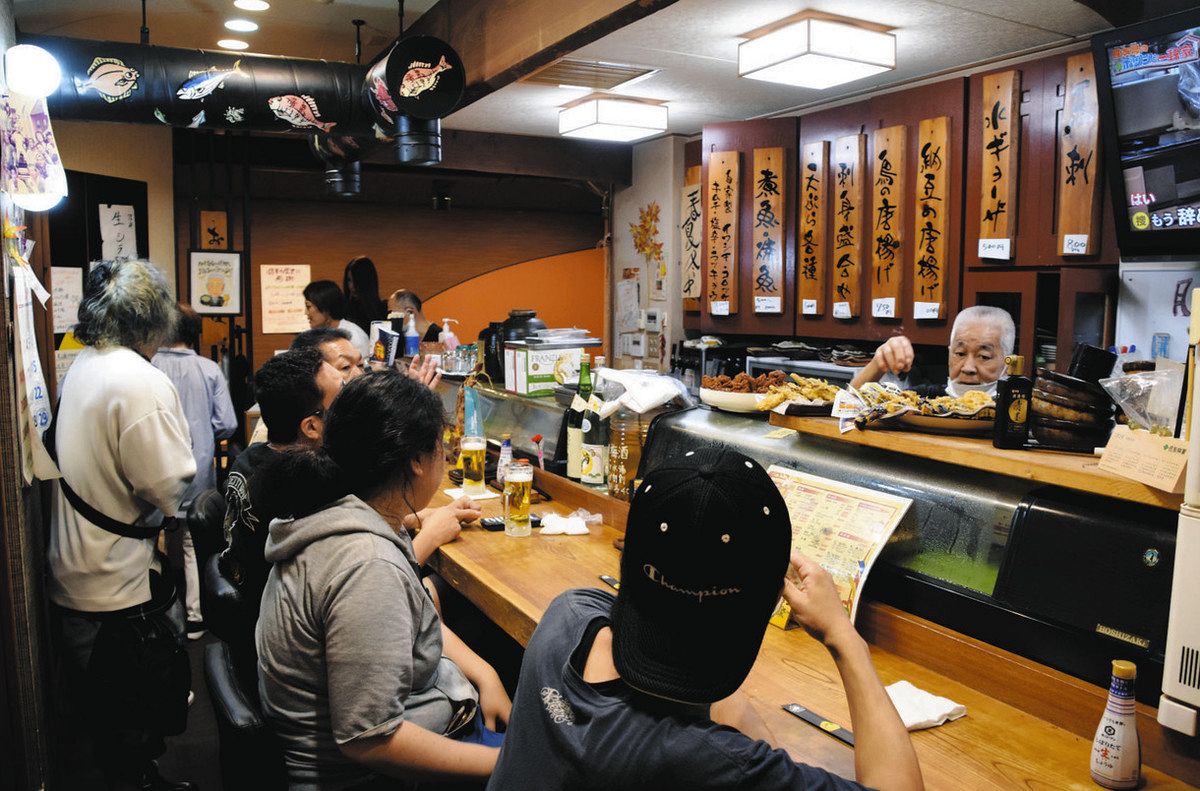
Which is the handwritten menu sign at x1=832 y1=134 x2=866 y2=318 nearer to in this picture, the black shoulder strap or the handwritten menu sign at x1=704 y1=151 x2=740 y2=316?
the handwritten menu sign at x1=704 y1=151 x2=740 y2=316

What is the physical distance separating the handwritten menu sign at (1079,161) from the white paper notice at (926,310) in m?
0.76

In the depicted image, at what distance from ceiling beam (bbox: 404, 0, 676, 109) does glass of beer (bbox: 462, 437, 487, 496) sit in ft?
5.38

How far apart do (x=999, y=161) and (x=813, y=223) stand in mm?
1365

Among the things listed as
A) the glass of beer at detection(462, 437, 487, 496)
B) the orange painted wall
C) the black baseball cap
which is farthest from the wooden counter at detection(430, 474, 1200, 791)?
the orange painted wall

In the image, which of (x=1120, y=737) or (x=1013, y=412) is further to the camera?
(x=1013, y=412)

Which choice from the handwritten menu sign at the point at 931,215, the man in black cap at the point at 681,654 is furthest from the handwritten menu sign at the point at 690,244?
the man in black cap at the point at 681,654

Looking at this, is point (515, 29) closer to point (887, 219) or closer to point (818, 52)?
point (818, 52)

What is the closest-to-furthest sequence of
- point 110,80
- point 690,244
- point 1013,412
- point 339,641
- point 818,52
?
point 339,641 < point 1013,412 < point 818,52 < point 110,80 < point 690,244

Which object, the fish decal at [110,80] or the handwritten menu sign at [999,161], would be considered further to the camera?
the handwritten menu sign at [999,161]

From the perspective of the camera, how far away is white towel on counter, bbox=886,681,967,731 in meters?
1.66

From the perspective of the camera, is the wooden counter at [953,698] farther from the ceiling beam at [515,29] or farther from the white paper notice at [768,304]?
the white paper notice at [768,304]

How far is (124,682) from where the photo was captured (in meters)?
2.92

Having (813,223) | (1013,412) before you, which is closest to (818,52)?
(813,223)

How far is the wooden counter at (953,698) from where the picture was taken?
1.51 meters
